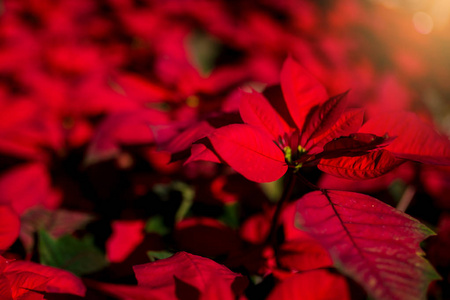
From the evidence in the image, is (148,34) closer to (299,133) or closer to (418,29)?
(299,133)

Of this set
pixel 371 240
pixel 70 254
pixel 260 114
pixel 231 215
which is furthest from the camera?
pixel 231 215

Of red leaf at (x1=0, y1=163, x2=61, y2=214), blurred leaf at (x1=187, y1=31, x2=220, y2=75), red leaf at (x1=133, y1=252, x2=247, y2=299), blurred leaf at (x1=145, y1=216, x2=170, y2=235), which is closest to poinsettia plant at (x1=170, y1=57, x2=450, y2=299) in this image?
red leaf at (x1=133, y1=252, x2=247, y2=299)

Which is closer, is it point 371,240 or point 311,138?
point 371,240

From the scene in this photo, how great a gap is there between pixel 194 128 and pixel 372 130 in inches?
9.4

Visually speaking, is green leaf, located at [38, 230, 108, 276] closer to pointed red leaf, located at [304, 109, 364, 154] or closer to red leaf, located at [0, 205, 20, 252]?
red leaf, located at [0, 205, 20, 252]

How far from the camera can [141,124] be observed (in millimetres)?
703

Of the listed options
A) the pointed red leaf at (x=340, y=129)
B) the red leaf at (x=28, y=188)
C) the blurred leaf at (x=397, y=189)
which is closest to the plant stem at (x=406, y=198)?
the blurred leaf at (x=397, y=189)

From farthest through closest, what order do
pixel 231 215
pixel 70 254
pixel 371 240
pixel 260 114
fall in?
1. pixel 231 215
2. pixel 70 254
3. pixel 260 114
4. pixel 371 240

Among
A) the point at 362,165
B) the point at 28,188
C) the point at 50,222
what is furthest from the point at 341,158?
the point at 28,188

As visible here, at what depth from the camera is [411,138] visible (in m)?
0.43

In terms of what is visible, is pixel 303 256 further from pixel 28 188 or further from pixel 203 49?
pixel 203 49

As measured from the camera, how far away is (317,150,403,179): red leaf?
37 centimetres

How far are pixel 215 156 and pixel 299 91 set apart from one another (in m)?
0.17

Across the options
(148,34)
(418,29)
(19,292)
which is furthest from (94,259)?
(418,29)
